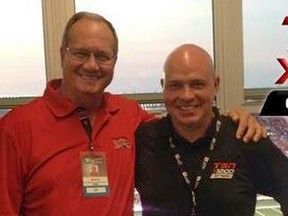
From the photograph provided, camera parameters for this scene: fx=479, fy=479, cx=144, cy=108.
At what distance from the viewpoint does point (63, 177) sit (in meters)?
1.80

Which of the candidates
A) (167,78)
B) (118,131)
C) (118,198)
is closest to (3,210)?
(118,198)

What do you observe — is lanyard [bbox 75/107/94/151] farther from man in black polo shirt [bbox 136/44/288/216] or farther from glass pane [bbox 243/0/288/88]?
glass pane [bbox 243/0/288/88]

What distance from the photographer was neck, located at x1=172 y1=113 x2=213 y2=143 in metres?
2.01

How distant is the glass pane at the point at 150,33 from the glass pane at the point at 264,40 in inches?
10.0

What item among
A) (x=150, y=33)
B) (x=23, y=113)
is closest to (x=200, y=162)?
(x=23, y=113)

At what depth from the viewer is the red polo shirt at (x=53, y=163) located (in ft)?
5.78

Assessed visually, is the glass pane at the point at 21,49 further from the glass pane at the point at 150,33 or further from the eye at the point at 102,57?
the eye at the point at 102,57

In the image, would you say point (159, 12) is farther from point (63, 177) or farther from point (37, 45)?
point (63, 177)

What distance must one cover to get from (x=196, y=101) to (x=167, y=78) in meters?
0.16

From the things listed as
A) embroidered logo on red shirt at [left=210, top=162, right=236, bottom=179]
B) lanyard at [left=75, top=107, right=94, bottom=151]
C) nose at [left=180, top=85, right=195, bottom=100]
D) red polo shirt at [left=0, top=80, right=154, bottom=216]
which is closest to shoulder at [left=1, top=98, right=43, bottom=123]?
red polo shirt at [left=0, top=80, right=154, bottom=216]

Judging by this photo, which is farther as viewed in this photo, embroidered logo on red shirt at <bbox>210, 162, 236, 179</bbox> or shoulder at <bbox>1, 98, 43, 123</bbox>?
embroidered logo on red shirt at <bbox>210, 162, 236, 179</bbox>

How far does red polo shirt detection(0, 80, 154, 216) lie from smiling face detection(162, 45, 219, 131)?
275 millimetres

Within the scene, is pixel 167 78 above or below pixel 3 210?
above

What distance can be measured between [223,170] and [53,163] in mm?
683
